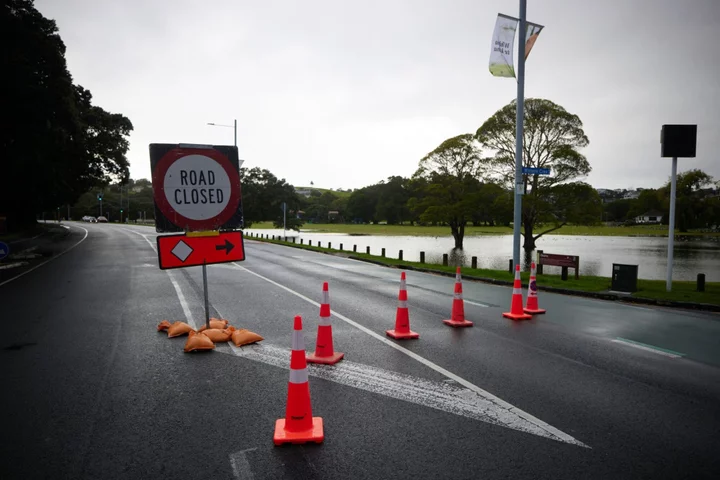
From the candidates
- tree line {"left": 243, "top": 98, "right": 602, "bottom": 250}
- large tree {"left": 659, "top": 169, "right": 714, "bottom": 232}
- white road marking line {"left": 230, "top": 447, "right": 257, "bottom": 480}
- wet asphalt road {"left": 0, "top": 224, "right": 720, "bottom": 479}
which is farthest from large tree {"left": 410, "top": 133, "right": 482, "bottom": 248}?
large tree {"left": 659, "top": 169, "right": 714, "bottom": 232}

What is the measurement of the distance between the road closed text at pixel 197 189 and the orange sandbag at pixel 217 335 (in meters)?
1.97

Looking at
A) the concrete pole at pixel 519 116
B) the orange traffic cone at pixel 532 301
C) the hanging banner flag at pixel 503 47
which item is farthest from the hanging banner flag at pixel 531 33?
the orange traffic cone at pixel 532 301

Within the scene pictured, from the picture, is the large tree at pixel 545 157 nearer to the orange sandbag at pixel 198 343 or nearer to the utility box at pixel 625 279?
the utility box at pixel 625 279

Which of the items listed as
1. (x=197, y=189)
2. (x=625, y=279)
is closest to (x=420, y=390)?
(x=197, y=189)

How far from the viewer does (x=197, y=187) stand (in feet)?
21.5

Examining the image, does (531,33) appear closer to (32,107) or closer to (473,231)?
(32,107)

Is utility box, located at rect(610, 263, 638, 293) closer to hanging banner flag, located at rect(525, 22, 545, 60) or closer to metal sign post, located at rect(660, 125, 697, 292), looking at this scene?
metal sign post, located at rect(660, 125, 697, 292)

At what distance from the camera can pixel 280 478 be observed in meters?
3.17

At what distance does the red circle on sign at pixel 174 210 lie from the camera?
247 inches

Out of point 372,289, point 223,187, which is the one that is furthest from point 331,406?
point 372,289

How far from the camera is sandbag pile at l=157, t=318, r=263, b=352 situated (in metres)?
6.29

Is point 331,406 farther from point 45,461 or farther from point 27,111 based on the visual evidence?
point 27,111

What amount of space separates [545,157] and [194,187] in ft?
109

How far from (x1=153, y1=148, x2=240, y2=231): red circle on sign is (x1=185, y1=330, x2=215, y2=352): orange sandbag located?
1.58 m
